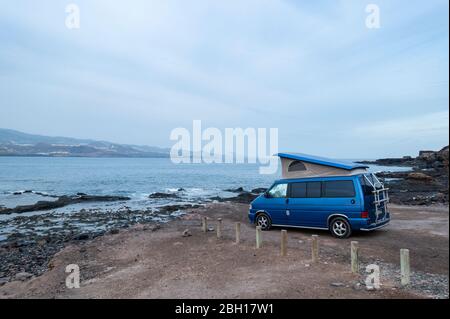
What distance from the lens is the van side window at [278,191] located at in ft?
46.7

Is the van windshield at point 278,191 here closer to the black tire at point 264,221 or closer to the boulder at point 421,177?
the black tire at point 264,221

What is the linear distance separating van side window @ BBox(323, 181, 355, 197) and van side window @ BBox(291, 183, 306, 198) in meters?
0.91

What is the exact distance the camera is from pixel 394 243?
1158cm

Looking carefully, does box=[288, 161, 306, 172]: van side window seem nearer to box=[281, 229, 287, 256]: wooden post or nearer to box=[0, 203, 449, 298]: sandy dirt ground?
box=[0, 203, 449, 298]: sandy dirt ground

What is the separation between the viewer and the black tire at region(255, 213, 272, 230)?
14859 millimetres

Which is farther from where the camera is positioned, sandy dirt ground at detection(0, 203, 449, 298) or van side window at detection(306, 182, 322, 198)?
van side window at detection(306, 182, 322, 198)

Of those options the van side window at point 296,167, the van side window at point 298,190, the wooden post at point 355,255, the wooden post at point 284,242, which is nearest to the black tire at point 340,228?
the van side window at point 298,190

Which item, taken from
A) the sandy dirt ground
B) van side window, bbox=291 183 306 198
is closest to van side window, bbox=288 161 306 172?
van side window, bbox=291 183 306 198

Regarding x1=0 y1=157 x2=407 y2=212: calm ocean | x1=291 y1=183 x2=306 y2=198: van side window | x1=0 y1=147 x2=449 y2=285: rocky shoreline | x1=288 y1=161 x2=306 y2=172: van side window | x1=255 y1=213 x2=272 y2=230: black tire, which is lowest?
x1=0 y1=147 x2=449 y2=285: rocky shoreline

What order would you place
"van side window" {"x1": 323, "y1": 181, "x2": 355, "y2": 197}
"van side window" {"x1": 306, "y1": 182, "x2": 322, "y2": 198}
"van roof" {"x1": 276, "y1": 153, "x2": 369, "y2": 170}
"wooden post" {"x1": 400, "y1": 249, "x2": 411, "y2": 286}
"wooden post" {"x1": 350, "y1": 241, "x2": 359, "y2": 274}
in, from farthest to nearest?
"van side window" {"x1": 306, "y1": 182, "x2": 322, "y2": 198} → "van roof" {"x1": 276, "y1": 153, "x2": 369, "y2": 170} → "van side window" {"x1": 323, "y1": 181, "x2": 355, "y2": 197} → "wooden post" {"x1": 350, "y1": 241, "x2": 359, "y2": 274} → "wooden post" {"x1": 400, "y1": 249, "x2": 411, "y2": 286}

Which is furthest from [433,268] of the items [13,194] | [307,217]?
[13,194]

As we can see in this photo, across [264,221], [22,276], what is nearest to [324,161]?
[264,221]
